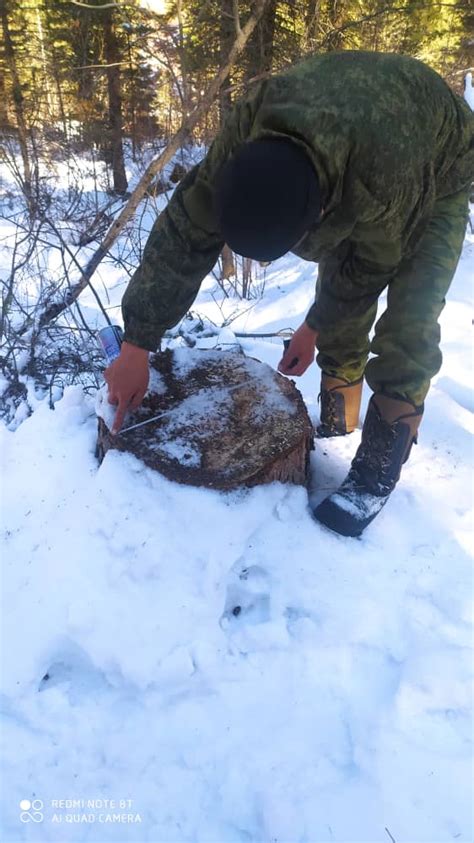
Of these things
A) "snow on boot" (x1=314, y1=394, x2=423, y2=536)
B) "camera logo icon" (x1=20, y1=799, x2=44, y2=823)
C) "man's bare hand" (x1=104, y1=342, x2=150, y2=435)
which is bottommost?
"camera logo icon" (x1=20, y1=799, x2=44, y2=823)

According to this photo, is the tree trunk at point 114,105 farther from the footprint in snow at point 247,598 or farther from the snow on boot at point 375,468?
the footprint in snow at point 247,598

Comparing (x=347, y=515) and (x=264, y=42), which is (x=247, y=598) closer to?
(x=347, y=515)

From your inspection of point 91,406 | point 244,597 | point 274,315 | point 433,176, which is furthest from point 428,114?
point 274,315

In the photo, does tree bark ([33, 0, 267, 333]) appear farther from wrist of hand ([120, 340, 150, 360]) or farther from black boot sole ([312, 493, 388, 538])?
black boot sole ([312, 493, 388, 538])

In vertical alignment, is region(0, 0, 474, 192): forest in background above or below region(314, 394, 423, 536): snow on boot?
above

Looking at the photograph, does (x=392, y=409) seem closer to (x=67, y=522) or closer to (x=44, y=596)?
(x=67, y=522)

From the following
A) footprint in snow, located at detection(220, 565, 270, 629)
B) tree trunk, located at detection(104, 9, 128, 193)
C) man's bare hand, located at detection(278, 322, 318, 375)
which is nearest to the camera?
footprint in snow, located at detection(220, 565, 270, 629)

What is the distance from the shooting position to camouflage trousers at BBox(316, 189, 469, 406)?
5.08 feet

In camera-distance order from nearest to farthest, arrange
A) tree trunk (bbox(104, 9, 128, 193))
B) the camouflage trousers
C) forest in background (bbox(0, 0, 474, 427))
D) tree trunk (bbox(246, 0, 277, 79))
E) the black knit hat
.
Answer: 1. the black knit hat
2. the camouflage trousers
3. forest in background (bbox(0, 0, 474, 427))
4. tree trunk (bbox(246, 0, 277, 79))
5. tree trunk (bbox(104, 9, 128, 193))

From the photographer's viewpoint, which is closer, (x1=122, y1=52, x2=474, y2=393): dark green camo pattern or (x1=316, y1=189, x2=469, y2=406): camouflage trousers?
(x1=122, y1=52, x2=474, y2=393): dark green camo pattern

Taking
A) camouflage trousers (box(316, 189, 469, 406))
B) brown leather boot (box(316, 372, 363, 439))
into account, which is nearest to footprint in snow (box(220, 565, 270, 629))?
camouflage trousers (box(316, 189, 469, 406))

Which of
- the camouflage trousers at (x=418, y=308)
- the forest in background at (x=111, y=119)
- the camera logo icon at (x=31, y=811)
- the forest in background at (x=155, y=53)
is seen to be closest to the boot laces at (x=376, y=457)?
the camouflage trousers at (x=418, y=308)

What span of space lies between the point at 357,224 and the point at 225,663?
124 centimetres

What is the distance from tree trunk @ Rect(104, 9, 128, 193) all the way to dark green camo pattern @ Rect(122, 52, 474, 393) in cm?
877
